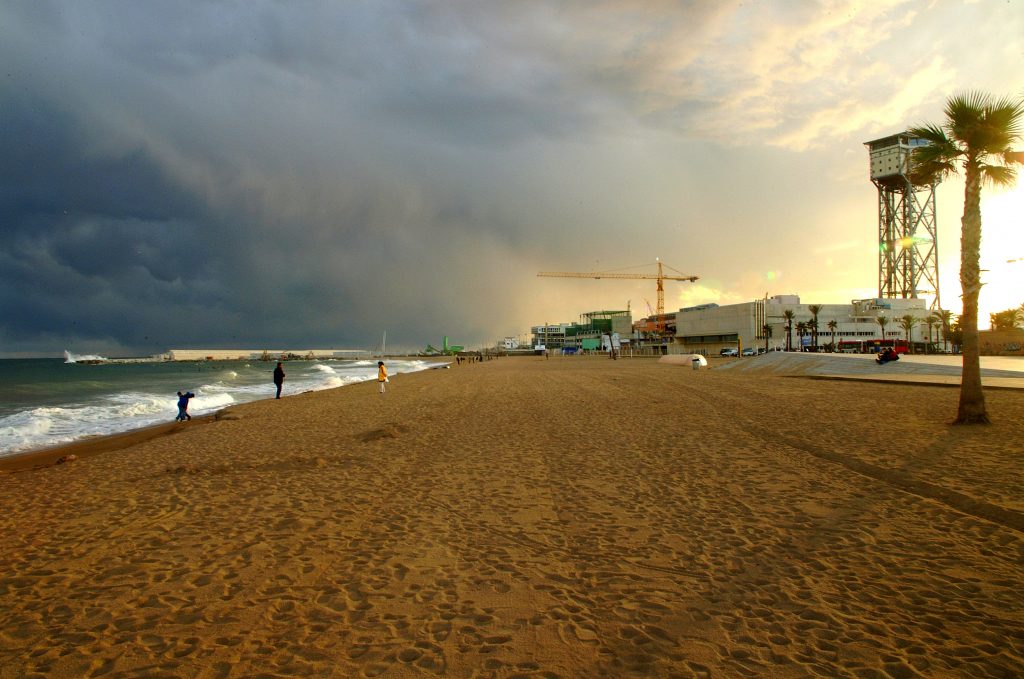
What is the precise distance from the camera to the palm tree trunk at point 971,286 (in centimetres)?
1345

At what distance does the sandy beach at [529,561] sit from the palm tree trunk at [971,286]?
5.88ft

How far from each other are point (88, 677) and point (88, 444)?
16.7 meters

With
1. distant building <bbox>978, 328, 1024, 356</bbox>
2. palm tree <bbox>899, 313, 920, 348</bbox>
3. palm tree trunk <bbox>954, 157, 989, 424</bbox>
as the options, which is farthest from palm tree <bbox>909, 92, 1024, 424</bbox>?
palm tree <bbox>899, 313, 920, 348</bbox>

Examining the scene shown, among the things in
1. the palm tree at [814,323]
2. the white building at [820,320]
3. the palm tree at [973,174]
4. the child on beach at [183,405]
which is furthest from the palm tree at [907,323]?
the child on beach at [183,405]

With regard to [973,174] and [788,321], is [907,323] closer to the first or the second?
[788,321]

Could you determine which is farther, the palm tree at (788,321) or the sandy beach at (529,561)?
the palm tree at (788,321)

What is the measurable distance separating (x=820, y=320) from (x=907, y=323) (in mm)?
14014

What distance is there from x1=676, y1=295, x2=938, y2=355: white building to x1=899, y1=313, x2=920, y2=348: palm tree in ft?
1.84

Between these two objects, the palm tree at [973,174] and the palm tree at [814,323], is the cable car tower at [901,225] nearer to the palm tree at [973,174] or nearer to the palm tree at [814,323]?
the palm tree at [814,323]

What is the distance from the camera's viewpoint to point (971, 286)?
538 inches

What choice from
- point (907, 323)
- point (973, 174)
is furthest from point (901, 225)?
point (973, 174)

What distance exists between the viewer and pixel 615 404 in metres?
20.5

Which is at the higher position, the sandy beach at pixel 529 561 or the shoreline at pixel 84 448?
the sandy beach at pixel 529 561

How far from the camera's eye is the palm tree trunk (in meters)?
13.4
